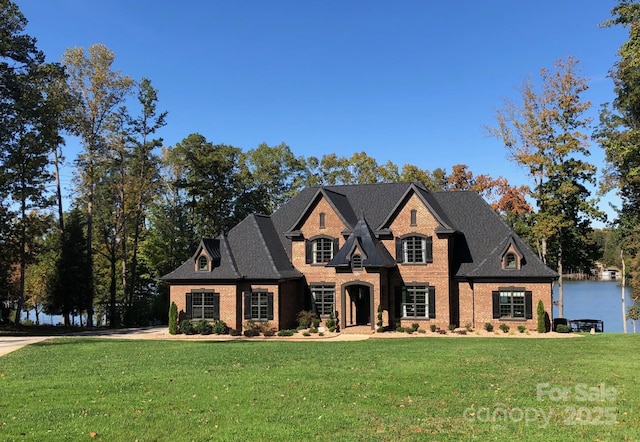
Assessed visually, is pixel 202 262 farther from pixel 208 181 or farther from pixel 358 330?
pixel 208 181

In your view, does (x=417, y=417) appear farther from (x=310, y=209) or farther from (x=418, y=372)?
(x=310, y=209)

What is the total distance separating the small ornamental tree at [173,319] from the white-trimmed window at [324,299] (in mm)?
8063

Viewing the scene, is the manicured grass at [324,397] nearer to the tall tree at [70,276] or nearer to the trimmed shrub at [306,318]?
the trimmed shrub at [306,318]

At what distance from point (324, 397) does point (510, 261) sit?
20.3 m

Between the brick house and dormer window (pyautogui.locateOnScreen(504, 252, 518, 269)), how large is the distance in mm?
54

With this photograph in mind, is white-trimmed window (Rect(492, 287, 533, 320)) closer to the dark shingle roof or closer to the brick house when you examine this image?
the brick house

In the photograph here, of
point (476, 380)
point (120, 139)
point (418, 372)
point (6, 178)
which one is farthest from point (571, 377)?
point (120, 139)

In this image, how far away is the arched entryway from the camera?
2827 centimetres

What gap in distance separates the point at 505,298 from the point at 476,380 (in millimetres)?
16949

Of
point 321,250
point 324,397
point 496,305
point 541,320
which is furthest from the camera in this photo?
point 321,250

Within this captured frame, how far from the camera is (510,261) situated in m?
27.9

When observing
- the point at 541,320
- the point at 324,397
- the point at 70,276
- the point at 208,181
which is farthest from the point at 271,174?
the point at 324,397

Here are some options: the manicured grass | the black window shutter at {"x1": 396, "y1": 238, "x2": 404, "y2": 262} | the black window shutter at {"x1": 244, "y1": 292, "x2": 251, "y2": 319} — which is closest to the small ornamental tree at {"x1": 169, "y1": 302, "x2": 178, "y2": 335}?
the black window shutter at {"x1": 244, "y1": 292, "x2": 251, "y2": 319}

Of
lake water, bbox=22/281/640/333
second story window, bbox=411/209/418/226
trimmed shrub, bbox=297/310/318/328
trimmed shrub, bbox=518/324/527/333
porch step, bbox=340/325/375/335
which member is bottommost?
lake water, bbox=22/281/640/333
